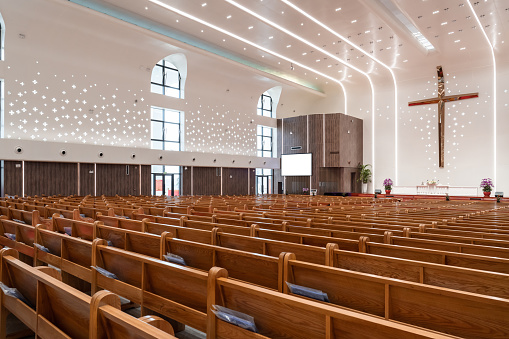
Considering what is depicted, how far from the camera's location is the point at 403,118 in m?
19.0

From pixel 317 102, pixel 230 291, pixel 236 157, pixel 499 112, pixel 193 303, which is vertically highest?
pixel 317 102

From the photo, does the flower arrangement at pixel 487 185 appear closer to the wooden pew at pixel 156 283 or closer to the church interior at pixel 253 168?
the church interior at pixel 253 168

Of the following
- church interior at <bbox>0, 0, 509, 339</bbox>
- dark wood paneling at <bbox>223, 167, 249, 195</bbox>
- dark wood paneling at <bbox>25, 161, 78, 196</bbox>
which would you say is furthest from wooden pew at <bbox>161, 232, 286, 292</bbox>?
dark wood paneling at <bbox>223, 167, 249, 195</bbox>

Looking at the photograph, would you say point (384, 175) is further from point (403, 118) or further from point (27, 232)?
point (27, 232)

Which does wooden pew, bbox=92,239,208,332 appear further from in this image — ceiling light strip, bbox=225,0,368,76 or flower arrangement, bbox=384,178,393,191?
flower arrangement, bbox=384,178,393,191

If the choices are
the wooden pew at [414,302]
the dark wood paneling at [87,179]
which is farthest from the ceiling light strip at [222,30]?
the wooden pew at [414,302]

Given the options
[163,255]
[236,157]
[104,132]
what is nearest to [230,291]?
[163,255]

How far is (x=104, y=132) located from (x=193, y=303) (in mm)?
12984

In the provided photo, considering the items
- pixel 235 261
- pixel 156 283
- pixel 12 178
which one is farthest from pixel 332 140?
pixel 156 283

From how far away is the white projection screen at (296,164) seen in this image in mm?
19375

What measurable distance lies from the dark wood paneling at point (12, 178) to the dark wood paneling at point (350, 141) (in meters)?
13.5

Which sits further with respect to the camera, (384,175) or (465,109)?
(384,175)

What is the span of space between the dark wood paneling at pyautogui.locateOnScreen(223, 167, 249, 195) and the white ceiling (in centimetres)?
520

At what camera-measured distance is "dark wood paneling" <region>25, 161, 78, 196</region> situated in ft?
39.3
